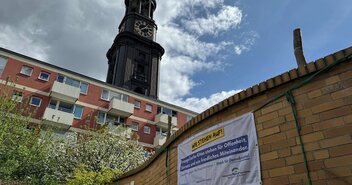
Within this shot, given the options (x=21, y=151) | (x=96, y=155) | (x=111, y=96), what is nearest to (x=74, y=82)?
(x=111, y=96)

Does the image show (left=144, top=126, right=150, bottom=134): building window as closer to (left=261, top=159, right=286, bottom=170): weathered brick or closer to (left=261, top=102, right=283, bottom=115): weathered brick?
(left=261, top=102, right=283, bottom=115): weathered brick

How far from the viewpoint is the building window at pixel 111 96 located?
1219 inches

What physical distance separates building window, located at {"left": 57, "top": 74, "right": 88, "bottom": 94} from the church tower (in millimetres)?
7596

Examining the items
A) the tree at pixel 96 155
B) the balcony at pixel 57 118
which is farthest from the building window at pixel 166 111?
the tree at pixel 96 155

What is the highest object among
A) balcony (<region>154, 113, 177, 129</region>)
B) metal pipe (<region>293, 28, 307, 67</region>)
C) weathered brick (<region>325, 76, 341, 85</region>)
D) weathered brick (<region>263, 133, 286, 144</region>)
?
balcony (<region>154, 113, 177, 129</region>)

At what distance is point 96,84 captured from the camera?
30797 mm

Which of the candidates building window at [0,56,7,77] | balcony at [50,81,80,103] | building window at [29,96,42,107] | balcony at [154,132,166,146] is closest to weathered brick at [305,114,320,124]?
balcony at [50,81,80,103]

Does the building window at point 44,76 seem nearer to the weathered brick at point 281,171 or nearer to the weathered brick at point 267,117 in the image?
the weathered brick at point 267,117

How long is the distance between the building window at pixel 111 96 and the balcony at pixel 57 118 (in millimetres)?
5267

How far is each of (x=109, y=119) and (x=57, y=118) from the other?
6180 mm

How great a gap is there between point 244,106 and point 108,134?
782 inches

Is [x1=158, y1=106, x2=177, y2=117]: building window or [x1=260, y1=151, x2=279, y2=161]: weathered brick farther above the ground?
[x1=158, y1=106, x2=177, y2=117]: building window

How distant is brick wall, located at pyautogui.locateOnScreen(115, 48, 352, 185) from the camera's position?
285 cm

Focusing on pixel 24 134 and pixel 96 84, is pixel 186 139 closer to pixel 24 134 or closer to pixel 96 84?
pixel 24 134
